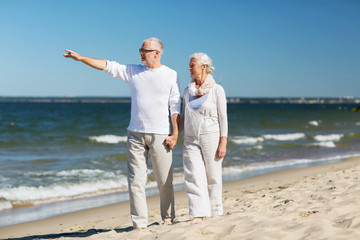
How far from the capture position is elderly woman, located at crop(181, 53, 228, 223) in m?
4.05

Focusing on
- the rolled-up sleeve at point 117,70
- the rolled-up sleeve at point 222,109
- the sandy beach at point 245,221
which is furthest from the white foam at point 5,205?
the rolled-up sleeve at point 222,109

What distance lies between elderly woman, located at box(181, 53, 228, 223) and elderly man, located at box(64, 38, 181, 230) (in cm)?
17

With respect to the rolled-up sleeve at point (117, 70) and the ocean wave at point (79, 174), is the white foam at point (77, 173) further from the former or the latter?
the rolled-up sleeve at point (117, 70)

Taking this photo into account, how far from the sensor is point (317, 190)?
A: 6145mm

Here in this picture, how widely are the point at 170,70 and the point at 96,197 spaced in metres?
4.92

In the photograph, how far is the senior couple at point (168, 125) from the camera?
3984 mm

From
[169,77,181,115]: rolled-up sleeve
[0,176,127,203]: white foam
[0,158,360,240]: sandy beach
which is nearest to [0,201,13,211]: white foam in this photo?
[0,176,127,203]: white foam

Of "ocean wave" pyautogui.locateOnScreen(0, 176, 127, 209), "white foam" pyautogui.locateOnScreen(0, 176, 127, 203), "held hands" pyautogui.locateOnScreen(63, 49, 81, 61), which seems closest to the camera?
"held hands" pyautogui.locateOnScreen(63, 49, 81, 61)

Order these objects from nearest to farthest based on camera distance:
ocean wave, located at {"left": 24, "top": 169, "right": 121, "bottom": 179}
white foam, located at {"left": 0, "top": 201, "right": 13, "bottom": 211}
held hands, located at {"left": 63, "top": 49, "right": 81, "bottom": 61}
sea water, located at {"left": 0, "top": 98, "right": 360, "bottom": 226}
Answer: held hands, located at {"left": 63, "top": 49, "right": 81, "bottom": 61}
white foam, located at {"left": 0, "top": 201, "right": 13, "bottom": 211}
sea water, located at {"left": 0, "top": 98, "right": 360, "bottom": 226}
ocean wave, located at {"left": 24, "top": 169, "right": 121, "bottom": 179}

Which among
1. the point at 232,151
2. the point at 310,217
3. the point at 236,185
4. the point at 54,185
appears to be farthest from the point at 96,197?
the point at 232,151

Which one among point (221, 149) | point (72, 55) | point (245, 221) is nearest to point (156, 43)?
point (72, 55)

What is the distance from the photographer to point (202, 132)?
4.06m

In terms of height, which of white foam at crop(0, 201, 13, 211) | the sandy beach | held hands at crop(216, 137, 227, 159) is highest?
held hands at crop(216, 137, 227, 159)

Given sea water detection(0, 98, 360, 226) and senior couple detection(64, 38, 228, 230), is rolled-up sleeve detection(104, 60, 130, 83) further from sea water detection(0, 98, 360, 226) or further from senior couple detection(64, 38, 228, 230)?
sea water detection(0, 98, 360, 226)
